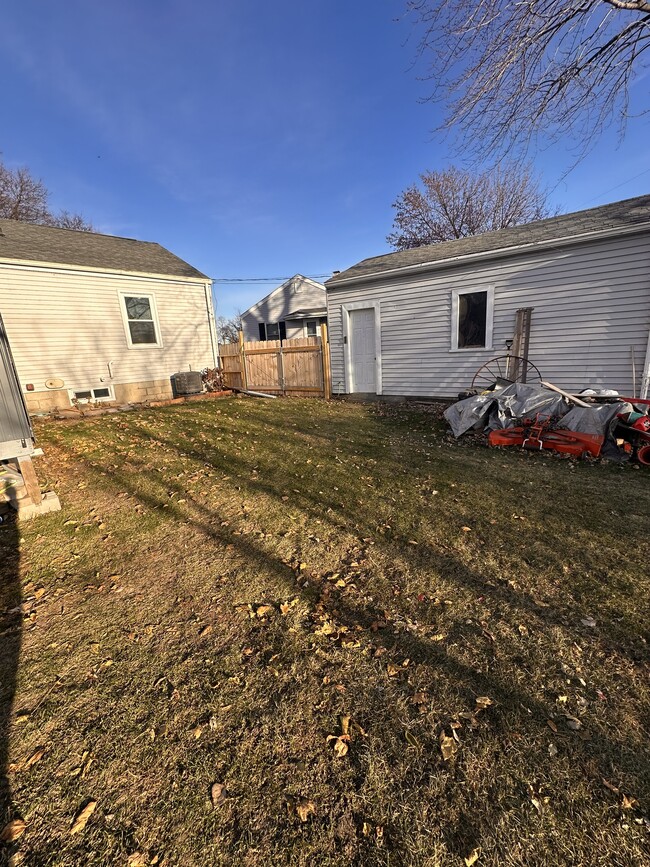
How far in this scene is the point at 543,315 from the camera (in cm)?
776

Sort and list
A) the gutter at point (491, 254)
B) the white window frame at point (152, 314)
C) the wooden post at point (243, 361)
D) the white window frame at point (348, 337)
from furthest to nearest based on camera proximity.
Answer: the wooden post at point (243, 361)
the white window frame at point (152, 314)
the white window frame at point (348, 337)
the gutter at point (491, 254)

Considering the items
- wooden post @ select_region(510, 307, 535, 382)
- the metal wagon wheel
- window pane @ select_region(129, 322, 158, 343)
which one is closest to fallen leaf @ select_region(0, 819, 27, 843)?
the metal wagon wheel

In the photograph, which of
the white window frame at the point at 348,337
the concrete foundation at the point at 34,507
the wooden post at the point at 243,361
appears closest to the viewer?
the concrete foundation at the point at 34,507

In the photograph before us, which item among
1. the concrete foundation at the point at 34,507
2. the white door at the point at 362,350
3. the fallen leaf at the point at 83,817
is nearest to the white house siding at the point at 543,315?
the white door at the point at 362,350

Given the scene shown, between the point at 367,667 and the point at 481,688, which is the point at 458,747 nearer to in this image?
the point at 481,688

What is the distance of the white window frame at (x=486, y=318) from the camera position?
8336 millimetres

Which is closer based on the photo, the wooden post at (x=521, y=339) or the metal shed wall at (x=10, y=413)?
the metal shed wall at (x=10, y=413)

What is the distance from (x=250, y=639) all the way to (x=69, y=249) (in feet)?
39.6

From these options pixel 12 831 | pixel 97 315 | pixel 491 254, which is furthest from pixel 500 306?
pixel 97 315

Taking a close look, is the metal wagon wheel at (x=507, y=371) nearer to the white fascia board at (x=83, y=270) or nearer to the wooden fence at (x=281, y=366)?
the wooden fence at (x=281, y=366)

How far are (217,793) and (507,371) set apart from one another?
8660 mm

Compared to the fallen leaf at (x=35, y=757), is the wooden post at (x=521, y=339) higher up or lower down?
higher up

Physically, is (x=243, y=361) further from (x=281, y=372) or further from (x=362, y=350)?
(x=362, y=350)

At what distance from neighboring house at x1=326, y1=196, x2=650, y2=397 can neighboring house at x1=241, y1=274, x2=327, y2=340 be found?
28.6 feet
